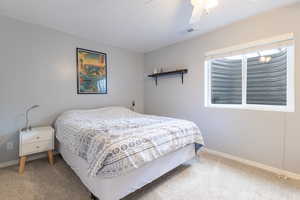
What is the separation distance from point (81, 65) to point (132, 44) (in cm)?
132

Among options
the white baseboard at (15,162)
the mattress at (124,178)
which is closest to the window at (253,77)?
the mattress at (124,178)

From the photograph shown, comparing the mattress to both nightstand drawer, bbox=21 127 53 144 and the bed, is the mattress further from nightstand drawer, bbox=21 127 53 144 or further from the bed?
nightstand drawer, bbox=21 127 53 144

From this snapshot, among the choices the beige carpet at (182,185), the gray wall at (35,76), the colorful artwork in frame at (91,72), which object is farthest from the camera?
the colorful artwork in frame at (91,72)

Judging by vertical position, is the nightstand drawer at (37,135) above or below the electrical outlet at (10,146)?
above

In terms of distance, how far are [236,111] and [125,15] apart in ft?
8.25

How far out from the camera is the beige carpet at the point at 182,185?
65.2 inches

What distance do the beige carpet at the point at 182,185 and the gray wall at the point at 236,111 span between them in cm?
35

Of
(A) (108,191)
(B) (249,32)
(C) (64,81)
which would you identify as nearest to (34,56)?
(C) (64,81)

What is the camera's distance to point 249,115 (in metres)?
2.43

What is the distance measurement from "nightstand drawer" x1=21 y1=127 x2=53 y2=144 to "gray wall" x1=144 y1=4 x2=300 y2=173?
251 cm

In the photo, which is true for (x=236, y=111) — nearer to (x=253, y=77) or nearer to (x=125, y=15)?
(x=253, y=77)

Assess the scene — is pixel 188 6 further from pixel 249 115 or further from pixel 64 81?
pixel 64 81

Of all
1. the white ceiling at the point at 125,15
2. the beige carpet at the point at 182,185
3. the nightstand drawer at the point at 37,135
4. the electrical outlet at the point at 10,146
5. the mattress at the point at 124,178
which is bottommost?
the beige carpet at the point at 182,185

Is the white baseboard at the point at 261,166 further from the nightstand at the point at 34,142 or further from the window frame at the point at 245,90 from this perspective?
the nightstand at the point at 34,142
